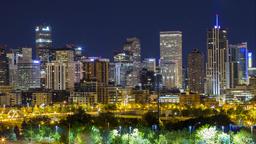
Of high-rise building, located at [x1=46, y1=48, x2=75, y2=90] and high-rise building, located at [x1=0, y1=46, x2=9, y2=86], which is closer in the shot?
high-rise building, located at [x1=0, y1=46, x2=9, y2=86]

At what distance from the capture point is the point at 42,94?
7956 centimetres

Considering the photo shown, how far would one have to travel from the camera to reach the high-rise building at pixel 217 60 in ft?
357

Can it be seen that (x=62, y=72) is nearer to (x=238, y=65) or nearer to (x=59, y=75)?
(x=59, y=75)

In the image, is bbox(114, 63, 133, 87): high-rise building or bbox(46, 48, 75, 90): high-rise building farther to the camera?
bbox(114, 63, 133, 87): high-rise building

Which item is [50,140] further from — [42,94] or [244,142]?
[42,94]

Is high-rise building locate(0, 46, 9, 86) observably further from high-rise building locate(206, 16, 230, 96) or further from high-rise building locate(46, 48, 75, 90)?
high-rise building locate(206, 16, 230, 96)

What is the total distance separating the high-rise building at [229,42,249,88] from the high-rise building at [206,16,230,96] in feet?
3.68

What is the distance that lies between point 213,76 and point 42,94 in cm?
3979

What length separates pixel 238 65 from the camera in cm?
11181

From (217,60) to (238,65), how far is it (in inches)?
184

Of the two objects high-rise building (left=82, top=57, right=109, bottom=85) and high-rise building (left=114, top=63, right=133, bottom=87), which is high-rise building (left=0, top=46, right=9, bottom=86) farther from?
high-rise building (left=114, top=63, right=133, bottom=87)

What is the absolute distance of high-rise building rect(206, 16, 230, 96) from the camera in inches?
4279

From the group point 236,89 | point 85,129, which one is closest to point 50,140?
point 85,129

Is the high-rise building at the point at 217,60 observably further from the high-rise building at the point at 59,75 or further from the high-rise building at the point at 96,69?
the high-rise building at the point at 59,75
